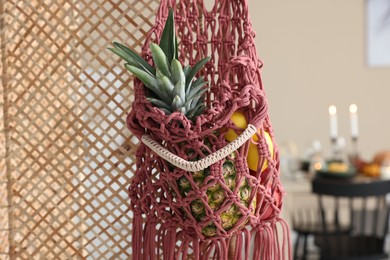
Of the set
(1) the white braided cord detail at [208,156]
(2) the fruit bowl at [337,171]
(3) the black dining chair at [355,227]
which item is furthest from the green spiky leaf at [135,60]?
(2) the fruit bowl at [337,171]

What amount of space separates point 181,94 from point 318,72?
4316mm

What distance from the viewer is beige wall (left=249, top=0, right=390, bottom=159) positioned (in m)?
5.32

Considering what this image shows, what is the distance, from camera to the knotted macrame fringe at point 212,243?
4.11 feet

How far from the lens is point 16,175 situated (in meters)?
1.70

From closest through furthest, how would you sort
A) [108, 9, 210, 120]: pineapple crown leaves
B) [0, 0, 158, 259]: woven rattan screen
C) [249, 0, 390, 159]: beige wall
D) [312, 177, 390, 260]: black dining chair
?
[108, 9, 210, 120]: pineapple crown leaves < [0, 0, 158, 259]: woven rattan screen < [312, 177, 390, 260]: black dining chair < [249, 0, 390, 159]: beige wall

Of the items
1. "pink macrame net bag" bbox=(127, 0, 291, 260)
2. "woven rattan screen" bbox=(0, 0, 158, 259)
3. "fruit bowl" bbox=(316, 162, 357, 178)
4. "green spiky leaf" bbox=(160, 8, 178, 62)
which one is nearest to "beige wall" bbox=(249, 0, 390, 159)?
"fruit bowl" bbox=(316, 162, 357, 178)

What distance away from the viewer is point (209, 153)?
120 centimetres

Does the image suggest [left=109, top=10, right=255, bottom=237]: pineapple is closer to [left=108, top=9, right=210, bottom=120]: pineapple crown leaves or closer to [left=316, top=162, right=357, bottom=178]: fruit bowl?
[left=108, top=9, right=210, bottom=120]: pineapple crown leaves

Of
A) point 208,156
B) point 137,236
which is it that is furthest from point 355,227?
point 208,156

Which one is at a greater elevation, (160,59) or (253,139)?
(160,59)

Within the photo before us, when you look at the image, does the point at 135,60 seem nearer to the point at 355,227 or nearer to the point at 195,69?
the point at 195,69

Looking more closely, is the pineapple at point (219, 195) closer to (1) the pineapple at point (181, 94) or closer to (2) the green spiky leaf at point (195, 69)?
(1) the pineapple at point (181, 94)

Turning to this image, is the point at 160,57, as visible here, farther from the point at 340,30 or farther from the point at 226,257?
the point at 340,30

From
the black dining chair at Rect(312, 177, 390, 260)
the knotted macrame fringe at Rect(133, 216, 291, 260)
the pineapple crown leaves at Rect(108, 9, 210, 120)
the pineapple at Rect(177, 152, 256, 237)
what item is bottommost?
the black dining chair at Rect(312, 177, 390, 260)
